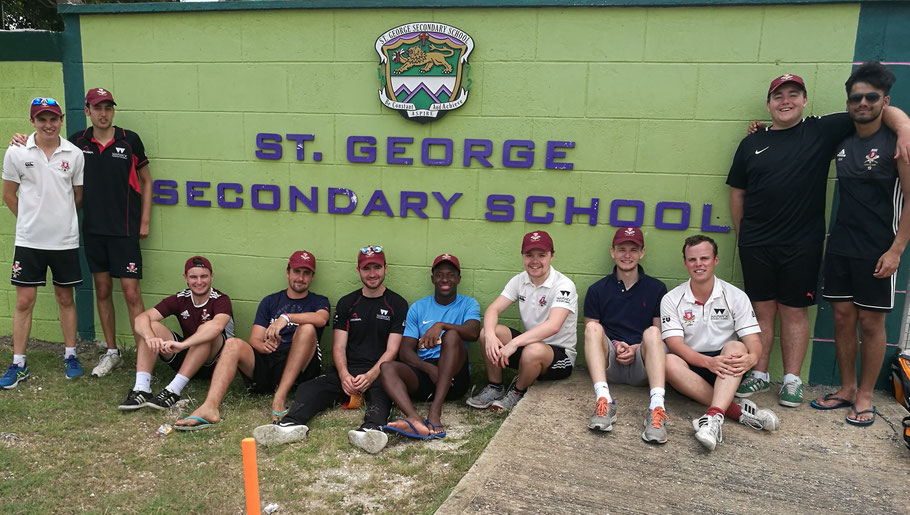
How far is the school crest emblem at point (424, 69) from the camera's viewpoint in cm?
423

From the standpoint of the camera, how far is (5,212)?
199 inches

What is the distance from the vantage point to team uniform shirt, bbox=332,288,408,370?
4.21m

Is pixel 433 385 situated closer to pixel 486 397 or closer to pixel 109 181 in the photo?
pixel 486 397

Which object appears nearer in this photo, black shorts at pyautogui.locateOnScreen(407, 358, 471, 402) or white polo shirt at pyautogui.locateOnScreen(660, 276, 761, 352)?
white polo shirt at pyautogui.locateOnScreen(660, 276, 761, 352)

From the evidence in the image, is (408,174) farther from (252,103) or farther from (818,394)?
(818,394)

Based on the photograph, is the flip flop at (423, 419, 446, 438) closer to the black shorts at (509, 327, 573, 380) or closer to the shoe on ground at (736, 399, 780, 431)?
the black shorts at (509, 327, 573, 380)

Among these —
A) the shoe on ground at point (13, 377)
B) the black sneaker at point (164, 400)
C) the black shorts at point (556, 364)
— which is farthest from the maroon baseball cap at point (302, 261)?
the shoe on ground at point (13, 377)

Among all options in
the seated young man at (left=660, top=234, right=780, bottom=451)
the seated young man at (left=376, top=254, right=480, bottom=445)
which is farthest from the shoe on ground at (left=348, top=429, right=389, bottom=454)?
the seated young man at (left=660, top=234, right=780, bottom=451)

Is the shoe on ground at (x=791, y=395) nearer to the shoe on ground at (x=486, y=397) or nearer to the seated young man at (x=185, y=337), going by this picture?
the shoe on ground at (x=486, y=397)

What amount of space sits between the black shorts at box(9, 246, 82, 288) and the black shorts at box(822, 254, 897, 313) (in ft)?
17.0

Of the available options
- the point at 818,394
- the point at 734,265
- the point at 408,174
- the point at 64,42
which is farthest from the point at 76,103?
the point at 818,394

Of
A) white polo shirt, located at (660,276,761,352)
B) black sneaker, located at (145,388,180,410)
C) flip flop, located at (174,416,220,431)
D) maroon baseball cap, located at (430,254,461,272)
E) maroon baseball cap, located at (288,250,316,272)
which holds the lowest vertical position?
flip flop, located at (174,416,220,431)

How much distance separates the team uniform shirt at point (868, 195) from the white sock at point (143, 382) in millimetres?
4457

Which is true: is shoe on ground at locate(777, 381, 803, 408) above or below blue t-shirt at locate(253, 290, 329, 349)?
below
